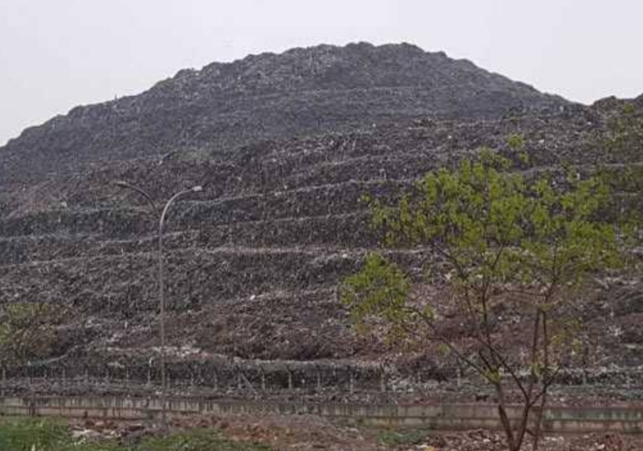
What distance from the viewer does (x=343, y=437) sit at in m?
27.3

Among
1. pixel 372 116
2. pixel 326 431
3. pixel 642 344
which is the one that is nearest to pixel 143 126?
pixel 372 116

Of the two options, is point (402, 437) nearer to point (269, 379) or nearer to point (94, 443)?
point (94, 443)

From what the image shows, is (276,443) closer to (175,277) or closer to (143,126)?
(175,277)

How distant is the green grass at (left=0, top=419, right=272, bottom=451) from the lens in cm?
2503

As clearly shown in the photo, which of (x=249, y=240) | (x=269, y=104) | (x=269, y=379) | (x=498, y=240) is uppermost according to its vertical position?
(x=269, y=104)

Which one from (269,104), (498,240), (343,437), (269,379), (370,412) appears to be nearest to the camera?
(498,240)

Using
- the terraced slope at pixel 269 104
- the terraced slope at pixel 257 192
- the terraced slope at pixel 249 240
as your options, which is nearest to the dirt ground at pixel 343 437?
the terraced slope at pixel 257 192

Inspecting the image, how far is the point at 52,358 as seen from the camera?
53938 millimetres

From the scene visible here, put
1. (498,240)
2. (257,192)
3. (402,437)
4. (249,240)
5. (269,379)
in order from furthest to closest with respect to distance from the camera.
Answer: (257,192)
(249,240)
(269,379)
(402,437)
(498,240)

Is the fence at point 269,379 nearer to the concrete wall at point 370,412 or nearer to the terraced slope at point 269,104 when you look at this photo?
the concrete wall at point 370,412

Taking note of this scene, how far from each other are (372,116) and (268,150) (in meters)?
23.1

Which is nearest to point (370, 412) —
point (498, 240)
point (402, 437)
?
point (402, 437)

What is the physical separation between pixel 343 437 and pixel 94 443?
23.5 ft

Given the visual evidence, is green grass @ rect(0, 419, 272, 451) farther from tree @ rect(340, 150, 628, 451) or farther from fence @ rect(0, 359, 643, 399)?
fence @ rect(0, 359, 643, 399)
